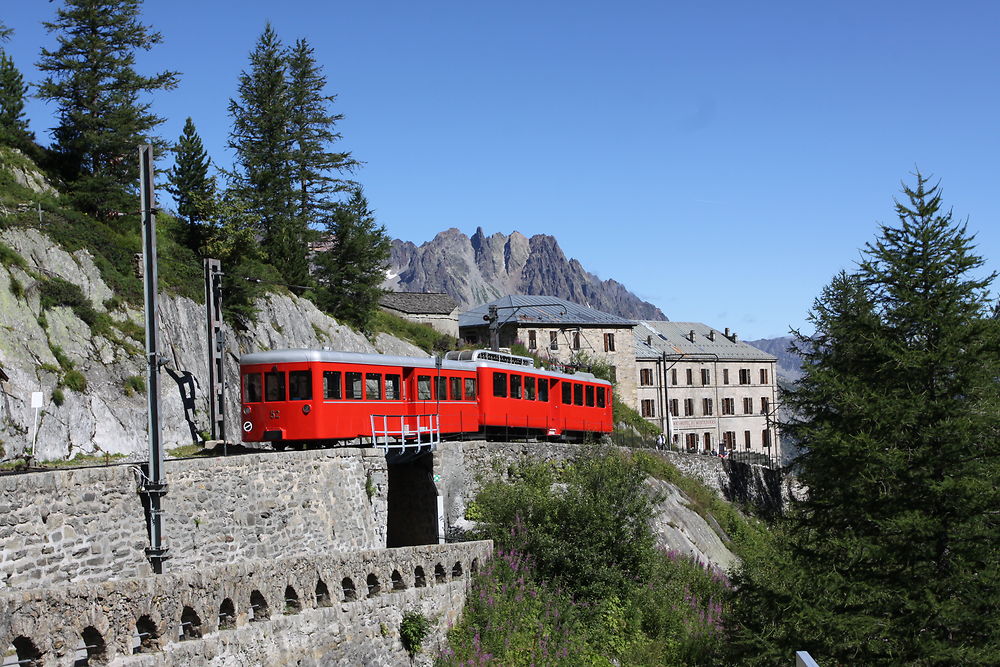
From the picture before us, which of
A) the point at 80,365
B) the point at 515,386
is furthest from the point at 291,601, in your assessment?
the point at 515,386

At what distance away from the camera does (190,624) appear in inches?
435

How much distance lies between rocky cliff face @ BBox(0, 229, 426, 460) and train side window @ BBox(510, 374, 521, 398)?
8.76 meters

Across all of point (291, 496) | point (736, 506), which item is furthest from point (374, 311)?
point (291, 496)

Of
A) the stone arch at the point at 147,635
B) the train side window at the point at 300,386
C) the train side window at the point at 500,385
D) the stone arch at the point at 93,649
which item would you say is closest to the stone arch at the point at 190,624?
the stone arch at the point at 147,635

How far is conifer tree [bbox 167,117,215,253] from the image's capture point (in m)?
36.2

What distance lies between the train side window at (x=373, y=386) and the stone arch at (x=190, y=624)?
12.5 m

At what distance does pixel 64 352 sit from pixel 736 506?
3412cm

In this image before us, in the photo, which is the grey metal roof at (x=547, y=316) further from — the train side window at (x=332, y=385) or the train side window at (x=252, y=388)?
the train side window at (x=252, y=388)

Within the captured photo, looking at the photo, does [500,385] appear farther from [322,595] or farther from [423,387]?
[322,595]

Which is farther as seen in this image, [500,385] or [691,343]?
[691,343]

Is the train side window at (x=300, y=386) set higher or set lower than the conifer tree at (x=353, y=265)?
lower

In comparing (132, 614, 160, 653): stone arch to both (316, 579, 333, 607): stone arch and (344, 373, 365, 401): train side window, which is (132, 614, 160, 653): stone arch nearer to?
(316, 579, 333, 607): stone arch

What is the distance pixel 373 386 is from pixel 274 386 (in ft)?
8.35

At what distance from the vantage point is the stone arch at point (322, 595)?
13742mm
